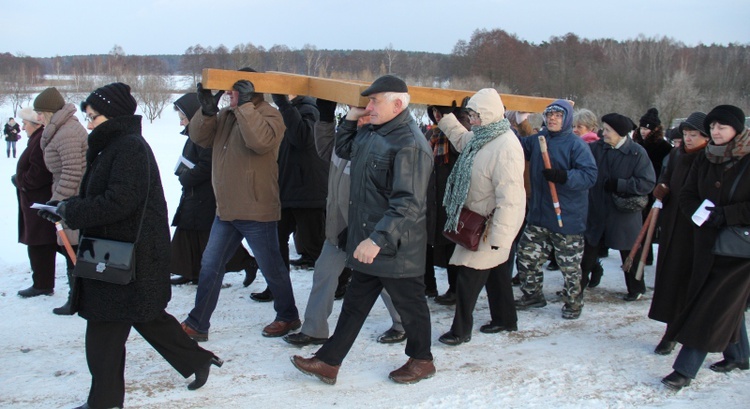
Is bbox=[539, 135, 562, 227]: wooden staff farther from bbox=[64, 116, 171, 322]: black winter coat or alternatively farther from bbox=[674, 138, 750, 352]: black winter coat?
bbox=[64, 116, 171, 322]: black winter coat

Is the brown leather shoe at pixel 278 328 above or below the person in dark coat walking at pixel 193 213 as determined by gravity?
below

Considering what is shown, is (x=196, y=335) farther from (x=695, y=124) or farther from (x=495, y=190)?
(x=695, y=124)

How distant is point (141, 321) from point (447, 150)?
2.86 metres

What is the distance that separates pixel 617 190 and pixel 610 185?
0.29 ft

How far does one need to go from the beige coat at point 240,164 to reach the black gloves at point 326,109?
293 millimetres

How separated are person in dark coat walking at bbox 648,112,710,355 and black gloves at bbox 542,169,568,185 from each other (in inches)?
28.0

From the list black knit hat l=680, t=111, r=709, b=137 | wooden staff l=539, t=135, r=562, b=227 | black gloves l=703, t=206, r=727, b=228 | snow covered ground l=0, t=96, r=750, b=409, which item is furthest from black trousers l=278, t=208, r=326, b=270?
black gloves l=703, t=206, r=727, b=228

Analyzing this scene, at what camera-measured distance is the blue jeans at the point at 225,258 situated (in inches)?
174

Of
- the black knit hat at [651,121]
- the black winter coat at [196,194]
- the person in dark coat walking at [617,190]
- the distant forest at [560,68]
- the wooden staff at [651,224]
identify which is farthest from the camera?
the distant forest at [560,68]

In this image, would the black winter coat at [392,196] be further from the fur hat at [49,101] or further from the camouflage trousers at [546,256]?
the fur hat at [49,101]

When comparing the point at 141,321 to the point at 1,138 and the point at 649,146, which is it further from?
the point at 1,138

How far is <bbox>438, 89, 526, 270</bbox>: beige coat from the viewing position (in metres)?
4.10

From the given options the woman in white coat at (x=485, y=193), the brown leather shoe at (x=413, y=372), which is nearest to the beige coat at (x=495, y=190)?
the woman in white coat at (x=485, y=193)

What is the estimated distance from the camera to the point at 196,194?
5605mm
